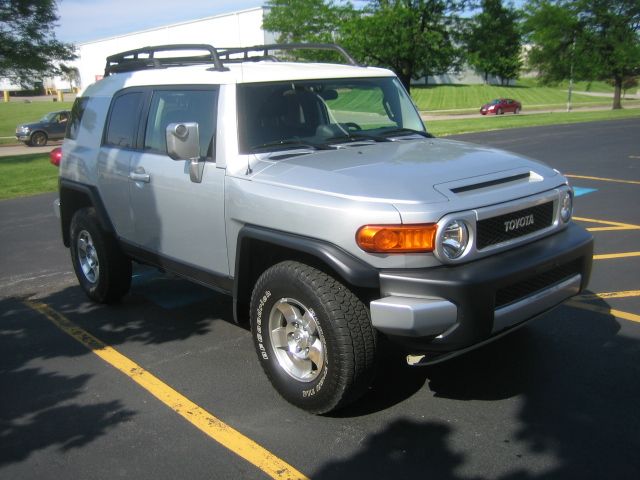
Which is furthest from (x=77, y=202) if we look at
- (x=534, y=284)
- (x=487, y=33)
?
(x=487, y=33)

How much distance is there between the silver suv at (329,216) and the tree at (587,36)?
147 feet

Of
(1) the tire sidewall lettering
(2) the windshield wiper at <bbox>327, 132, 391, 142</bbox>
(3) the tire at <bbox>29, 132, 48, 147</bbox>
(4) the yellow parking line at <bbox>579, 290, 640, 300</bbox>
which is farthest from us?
(3) the tire at <bbox>29, 132, 48, 147</bbox>

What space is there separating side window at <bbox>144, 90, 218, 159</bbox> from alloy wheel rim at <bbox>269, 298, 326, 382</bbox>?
1229 mm

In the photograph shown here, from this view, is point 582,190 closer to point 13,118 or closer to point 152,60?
point 152,60

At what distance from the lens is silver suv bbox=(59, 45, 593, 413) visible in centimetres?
330

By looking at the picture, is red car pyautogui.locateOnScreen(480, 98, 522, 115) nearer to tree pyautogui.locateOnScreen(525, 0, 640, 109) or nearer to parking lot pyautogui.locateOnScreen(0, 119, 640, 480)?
tree pyautogui.locateOnScreen(525, 0, 640, 109)

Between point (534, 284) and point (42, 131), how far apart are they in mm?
29433

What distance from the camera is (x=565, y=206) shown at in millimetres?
4055

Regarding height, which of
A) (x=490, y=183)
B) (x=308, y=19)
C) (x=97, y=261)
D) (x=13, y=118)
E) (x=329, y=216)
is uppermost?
(x=308, y=19)

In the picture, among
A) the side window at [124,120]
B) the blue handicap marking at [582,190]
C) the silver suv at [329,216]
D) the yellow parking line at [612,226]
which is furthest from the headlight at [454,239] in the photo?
the blue handicap marking at [582,190]

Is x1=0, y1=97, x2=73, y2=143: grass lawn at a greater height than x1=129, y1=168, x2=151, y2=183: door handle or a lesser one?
lesser

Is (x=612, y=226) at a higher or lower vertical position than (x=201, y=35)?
lower

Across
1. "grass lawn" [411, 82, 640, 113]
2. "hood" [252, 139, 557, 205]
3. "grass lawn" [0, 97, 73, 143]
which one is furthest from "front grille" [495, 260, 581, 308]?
"grass lawn" [411, 82, 640, 113]

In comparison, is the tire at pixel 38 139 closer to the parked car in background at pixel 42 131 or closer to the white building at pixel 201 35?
the parked car in background at pixel 42 131
